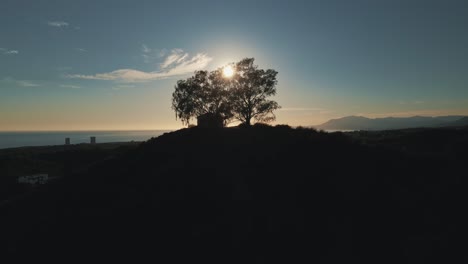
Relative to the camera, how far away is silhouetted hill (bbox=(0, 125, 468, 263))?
15.3m

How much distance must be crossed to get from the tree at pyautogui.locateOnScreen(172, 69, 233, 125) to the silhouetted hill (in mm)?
16765

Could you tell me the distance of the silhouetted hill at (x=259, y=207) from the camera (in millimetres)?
15273

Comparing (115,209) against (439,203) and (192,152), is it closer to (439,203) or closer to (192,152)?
(192,152)

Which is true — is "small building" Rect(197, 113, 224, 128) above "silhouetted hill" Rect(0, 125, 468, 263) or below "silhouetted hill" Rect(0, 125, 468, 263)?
above

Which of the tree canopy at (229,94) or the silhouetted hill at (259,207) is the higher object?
the tree canopy at (229,94)

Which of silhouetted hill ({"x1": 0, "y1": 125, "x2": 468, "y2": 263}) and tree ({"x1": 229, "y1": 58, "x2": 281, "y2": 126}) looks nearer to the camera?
silhouetted hill ({"x1": 0, "y1": 125, "x2": 468, "y2": 263})

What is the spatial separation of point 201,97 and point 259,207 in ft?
104

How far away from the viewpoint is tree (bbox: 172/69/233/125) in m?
46.1

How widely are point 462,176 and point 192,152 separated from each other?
75.9 feet

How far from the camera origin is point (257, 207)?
61.1 ft

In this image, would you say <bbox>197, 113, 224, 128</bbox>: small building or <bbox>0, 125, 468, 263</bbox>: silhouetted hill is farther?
<bbox>197, 113, 224, 128</bbox>: small building

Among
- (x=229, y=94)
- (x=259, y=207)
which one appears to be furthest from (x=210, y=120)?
(x=259, y=207)

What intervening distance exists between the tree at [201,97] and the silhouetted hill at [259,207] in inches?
660

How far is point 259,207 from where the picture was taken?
1859 centimetres
